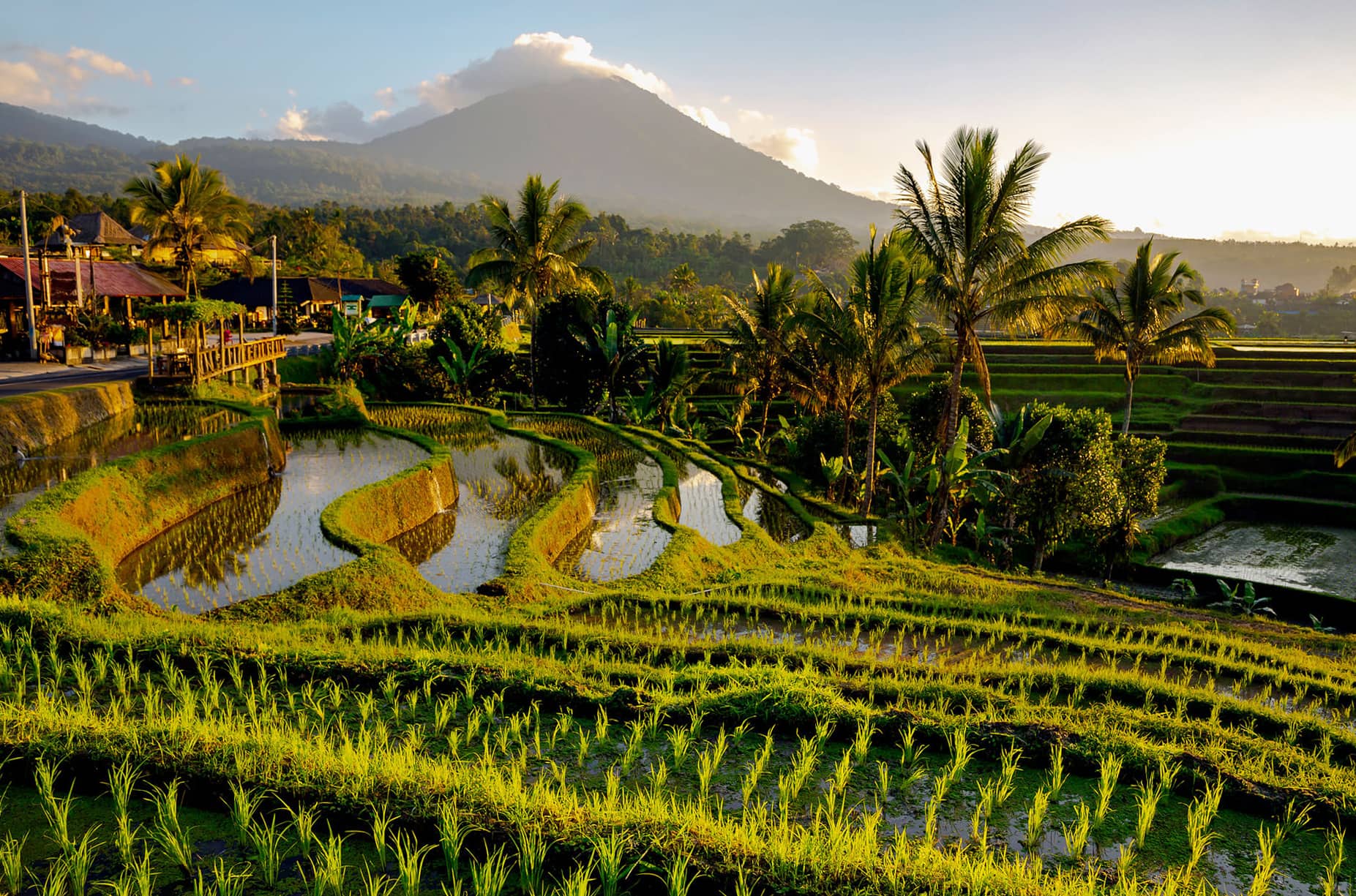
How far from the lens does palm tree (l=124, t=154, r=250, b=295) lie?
27359 mm

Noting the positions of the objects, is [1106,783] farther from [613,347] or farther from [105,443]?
[613,347]

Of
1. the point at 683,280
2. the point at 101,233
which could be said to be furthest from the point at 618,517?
the point at 683,280

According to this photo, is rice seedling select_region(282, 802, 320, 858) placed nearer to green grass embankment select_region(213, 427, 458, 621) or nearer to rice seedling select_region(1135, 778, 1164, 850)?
green grass embankment select_region(213, 427, 458, 621)

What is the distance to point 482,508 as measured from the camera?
43.2ft

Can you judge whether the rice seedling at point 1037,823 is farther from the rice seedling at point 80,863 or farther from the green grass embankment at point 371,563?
the green grass embankment at point 371,563

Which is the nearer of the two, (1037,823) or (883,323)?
(1037,823)

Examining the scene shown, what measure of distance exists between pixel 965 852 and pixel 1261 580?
Result: 15762 mm

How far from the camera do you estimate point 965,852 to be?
4.00m

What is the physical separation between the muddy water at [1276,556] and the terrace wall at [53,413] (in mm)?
21240

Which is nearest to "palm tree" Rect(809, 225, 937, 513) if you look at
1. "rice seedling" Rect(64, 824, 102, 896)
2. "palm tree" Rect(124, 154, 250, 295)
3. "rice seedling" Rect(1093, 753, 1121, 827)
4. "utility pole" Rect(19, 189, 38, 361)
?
"rice seedling" Rect(1093, 753, 1121, 827)

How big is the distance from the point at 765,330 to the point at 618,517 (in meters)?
9.87

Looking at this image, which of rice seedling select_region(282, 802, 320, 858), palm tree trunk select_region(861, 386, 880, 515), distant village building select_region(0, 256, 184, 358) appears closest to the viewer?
rice seedling select_region(282, 802, 320, 858)

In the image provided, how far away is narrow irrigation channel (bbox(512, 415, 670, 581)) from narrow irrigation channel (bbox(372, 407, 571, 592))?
93cm

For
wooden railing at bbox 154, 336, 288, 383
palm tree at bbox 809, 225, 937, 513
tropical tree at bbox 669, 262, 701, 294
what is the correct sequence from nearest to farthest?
palm tree at bbox 809, 225, 937, 513 → wooden railing at bbox 154, 336, 288, 383 → tropical tree at bbox 669, 262, 701, 294
